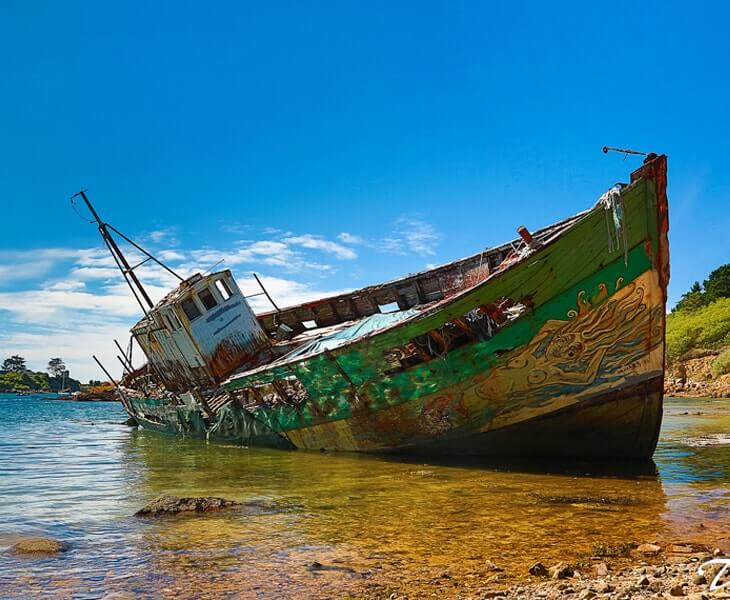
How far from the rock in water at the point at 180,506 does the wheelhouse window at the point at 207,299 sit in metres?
9.28

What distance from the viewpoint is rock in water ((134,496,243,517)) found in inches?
265

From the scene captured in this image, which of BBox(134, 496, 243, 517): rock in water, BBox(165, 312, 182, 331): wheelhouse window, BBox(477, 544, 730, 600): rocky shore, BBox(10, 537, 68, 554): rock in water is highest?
BBox(165, 312, 182, 331): wheelhouse window

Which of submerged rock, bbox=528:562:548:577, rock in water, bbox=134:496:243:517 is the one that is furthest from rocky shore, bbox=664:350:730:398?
submerged rock, bbox=528:562:548:577

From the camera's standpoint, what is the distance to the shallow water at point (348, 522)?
4.40 metres

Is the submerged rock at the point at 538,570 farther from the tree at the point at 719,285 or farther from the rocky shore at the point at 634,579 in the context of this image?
the tree at the point at 719,285

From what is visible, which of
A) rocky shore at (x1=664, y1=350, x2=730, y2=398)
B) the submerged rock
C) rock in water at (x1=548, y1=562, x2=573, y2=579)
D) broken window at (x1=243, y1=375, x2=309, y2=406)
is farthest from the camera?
rocky shore at (x1=664, y1=350, x2=730, y2=398)

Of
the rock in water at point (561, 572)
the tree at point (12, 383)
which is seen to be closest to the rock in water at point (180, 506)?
the rock in water at point (561, 572)

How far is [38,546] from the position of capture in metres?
5.43

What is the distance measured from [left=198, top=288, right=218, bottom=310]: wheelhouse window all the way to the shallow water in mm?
5748

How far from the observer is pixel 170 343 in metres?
16.2

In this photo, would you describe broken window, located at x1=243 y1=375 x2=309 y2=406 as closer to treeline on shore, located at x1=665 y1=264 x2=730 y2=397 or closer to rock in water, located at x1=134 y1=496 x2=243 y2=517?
rock in water, located at x1=134 y1=496 x2=243 y2=517

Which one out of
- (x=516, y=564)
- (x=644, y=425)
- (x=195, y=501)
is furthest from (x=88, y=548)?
(x=644, y=425)

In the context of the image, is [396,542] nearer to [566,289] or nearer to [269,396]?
[566,289]

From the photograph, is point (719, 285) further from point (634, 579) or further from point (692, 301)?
point (634, 579)
